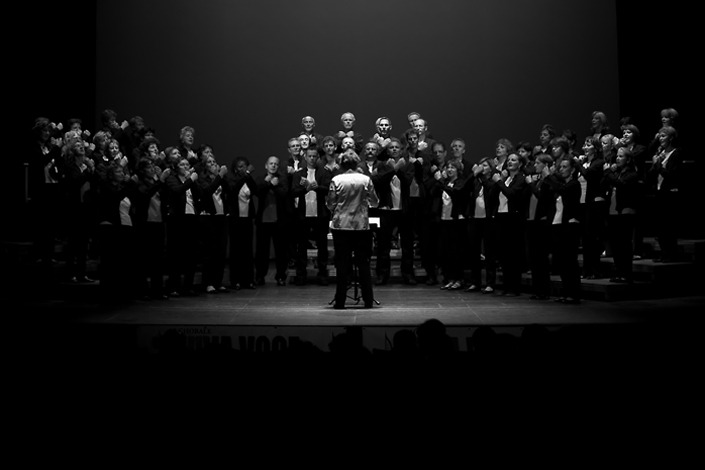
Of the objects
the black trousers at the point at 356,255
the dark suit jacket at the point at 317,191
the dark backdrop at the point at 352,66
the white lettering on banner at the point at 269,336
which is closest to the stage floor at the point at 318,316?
the white lettering on banner at the point at 269,336

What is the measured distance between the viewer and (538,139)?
1186cm

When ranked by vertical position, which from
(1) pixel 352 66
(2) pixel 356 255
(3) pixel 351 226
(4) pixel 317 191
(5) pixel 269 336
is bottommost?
(5) pixel 269 336

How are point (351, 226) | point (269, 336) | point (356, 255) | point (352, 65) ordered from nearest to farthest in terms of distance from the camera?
point (269, 336), point (351, 226), point (356, 255), point (352, 65)

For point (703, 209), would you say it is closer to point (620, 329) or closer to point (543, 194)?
point (543, 194)

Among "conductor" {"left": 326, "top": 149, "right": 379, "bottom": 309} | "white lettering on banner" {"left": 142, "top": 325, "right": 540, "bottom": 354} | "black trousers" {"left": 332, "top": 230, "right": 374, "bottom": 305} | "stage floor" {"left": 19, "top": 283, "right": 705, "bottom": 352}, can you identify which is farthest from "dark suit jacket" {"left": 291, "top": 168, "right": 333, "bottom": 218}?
"white lettering on banner" {"left": 142, "top": 325, "right": 540, "bottom": 354}

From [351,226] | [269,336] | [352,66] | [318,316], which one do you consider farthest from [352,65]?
[269,336]

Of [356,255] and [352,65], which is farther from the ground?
[352,65]

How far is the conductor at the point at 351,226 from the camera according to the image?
7082mm

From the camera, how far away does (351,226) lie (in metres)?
7.08

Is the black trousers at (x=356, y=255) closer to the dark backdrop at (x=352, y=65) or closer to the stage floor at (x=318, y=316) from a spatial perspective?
the stage floor at (x=318, y=316)

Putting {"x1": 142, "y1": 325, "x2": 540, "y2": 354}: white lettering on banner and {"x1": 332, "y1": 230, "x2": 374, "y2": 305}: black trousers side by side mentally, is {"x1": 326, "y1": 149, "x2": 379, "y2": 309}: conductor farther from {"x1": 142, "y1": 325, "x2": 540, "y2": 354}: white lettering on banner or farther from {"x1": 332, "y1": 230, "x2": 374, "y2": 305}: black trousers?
{"x1": 142, "y1": 325, "x2": 540, "y2": 354}: white lettering on banner

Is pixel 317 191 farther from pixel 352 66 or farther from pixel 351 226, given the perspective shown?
pixel 352 66

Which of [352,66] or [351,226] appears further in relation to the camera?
[352,66]

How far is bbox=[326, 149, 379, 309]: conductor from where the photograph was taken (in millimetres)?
7082
